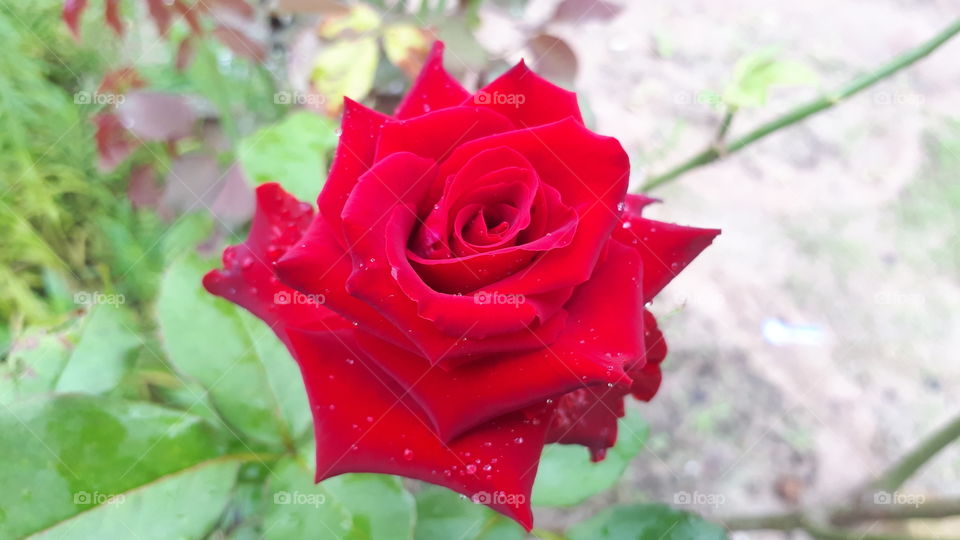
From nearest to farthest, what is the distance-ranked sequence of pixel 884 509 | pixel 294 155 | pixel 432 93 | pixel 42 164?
pixel 432 93 < pixel 294 155 < pixel 884 509 < pixel 42 164

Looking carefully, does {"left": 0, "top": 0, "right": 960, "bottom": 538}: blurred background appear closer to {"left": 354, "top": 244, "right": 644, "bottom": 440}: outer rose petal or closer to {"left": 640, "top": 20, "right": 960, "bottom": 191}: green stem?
{"left": 640, "top": 20, "right": 960, "bottom": 191}: green stem

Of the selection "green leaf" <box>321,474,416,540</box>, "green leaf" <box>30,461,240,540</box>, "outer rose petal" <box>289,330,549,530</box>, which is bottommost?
"green leaf" <box>321,474,416,540</box>

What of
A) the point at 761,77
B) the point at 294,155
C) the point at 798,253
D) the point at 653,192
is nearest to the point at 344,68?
the point at 294,155

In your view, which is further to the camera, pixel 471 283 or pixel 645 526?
pixel 645 526

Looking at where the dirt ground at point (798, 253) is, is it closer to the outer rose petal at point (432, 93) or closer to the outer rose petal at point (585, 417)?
the outer rose petal at point (432, 93)

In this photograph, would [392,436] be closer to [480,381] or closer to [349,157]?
[480,381]

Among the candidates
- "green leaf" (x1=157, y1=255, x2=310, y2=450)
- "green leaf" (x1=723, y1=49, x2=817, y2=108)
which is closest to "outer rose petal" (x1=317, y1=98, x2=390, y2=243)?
"green leaf" (x1=157, y1=255, x2=310, y2=450)

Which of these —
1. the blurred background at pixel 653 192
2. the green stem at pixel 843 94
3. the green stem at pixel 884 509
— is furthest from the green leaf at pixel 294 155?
the green stem at pixel 884 509

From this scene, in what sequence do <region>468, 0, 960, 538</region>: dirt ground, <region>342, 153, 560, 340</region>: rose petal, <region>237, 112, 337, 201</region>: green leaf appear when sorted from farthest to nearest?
<region>468, 0, 960, 538</region>: dirt ground → <region>237, 112, 337, 201</region>: green leaf → <region>342, 153, 560, 340</region>: rose petal
